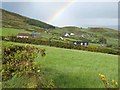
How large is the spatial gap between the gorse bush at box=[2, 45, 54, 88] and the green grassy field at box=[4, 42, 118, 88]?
21.4 inches

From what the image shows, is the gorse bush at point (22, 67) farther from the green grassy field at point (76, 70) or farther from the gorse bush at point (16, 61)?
the green grassy field at point (76, 70)

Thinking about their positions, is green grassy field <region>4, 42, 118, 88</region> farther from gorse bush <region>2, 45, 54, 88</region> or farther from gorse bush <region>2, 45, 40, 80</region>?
gorse bush <region>2, 45, 40, 80</region>

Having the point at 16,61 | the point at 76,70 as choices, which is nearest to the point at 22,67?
the point at 16,61

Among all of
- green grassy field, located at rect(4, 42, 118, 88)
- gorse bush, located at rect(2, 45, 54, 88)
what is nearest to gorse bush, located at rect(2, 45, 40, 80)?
gorse bush, located at rect(2, 45, 54, 88)

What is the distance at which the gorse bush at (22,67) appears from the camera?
9.17 metres

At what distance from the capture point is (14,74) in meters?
9.48

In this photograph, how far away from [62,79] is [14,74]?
6.09 feet

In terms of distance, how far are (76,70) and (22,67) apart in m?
2.30

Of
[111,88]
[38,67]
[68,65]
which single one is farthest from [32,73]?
[111,88]

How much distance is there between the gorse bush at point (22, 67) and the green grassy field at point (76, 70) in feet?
1.79

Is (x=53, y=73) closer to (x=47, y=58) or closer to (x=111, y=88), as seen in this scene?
(x=47, y=58)

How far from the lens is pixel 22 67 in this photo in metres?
9.34

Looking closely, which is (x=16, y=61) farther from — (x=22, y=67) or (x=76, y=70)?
(x=76, y=70)

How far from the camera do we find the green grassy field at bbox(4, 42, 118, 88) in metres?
9.47
